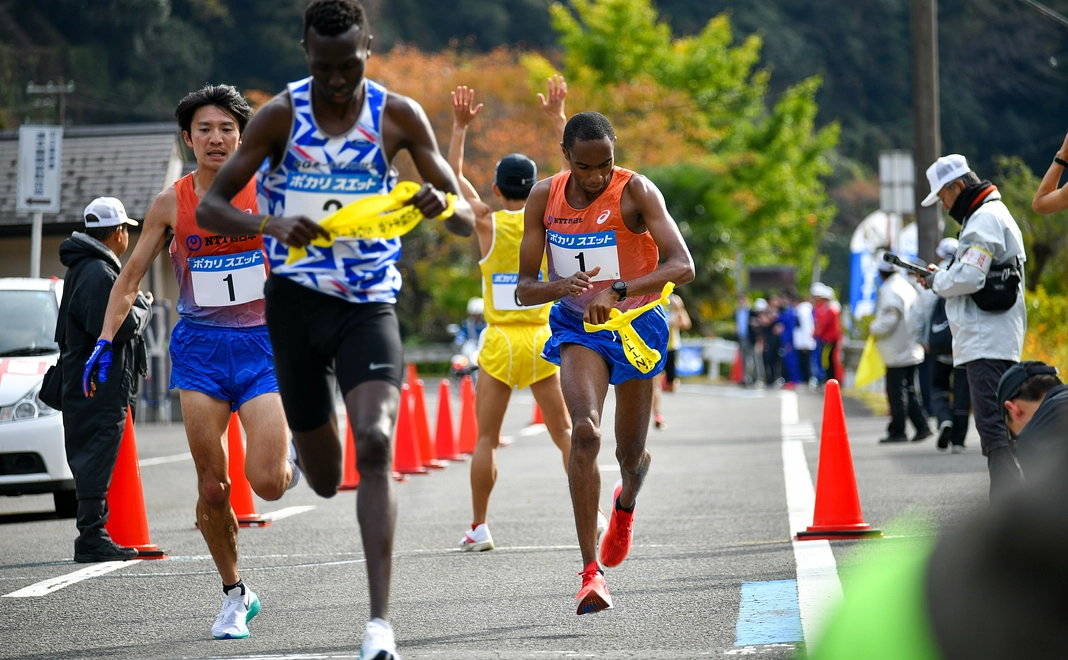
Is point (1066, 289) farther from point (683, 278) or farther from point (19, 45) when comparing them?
point (19, 45)

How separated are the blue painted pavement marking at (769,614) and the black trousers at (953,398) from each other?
6922mm

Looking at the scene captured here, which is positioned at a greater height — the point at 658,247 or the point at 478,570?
the point at 658,247

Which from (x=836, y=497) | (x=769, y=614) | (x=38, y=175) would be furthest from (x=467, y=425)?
(x=769, y=614)

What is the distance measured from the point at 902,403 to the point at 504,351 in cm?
828

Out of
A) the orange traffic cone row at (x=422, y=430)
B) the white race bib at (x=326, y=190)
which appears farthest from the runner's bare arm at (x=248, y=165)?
the orange traffic cone row at (x=422, y=430)

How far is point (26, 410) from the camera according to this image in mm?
10375

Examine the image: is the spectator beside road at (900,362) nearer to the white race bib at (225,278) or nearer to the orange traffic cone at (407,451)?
the orange traffic cone at (407,451)

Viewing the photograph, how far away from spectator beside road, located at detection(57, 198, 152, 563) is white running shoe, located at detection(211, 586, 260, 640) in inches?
122

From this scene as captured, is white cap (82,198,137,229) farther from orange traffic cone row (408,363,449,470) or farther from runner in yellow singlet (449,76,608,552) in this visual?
orange traffic cone row (408,363,449,470)

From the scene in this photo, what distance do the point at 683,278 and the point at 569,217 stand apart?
595 mm

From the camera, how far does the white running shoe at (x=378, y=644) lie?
394 centimetres

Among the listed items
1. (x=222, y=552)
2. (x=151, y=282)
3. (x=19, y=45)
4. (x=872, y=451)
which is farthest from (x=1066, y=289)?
(x=19, y=45)

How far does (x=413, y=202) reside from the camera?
4520 mm

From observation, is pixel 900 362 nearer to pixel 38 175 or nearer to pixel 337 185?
pixel 38 175
